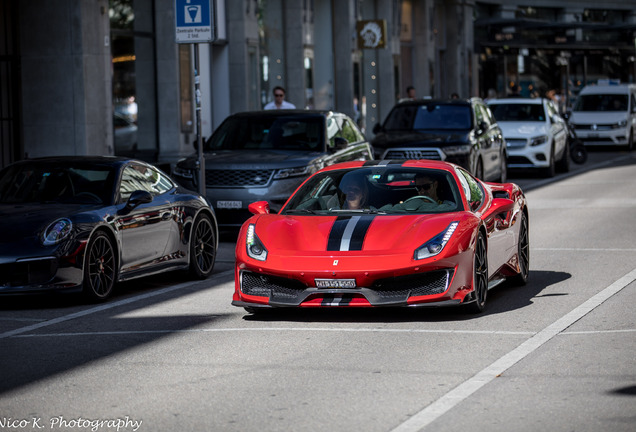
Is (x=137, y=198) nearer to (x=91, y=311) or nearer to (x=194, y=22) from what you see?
(x=91, y=311)

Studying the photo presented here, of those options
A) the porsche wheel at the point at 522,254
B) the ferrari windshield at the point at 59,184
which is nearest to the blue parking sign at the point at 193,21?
the ferrari windshield at the point at 59,184

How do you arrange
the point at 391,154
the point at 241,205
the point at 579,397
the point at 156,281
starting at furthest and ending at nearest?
the point at 391,154 → the point at 241,205 → the point at 156,281 → the point at 579,397

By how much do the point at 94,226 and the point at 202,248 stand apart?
220 cm

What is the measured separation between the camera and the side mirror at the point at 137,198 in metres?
11.8

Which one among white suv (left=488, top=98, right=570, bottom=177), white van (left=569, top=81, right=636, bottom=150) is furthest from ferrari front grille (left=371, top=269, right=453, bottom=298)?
white van (left=569, top=81, right=636, bottom=150)

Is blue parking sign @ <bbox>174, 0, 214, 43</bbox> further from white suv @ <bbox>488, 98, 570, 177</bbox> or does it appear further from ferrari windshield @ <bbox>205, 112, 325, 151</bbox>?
white suv @ <bbox>488, 98, 570, 177</bbox>

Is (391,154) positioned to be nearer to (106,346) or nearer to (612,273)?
(612,273)

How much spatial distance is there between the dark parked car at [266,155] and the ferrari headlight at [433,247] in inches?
282

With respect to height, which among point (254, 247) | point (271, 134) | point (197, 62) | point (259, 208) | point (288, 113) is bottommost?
point (254, 247)

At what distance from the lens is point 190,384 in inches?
294

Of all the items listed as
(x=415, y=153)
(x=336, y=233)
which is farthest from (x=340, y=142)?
(x=336, y=233)

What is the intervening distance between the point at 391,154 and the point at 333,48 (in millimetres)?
16083

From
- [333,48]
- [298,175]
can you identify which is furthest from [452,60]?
[298,175]

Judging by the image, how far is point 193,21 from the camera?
633 inches
